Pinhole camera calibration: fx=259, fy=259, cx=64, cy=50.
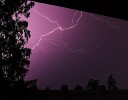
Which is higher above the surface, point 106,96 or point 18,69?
point 18,69

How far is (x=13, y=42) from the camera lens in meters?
Result: 21.5

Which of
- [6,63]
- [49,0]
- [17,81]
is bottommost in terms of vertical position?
[49,0]

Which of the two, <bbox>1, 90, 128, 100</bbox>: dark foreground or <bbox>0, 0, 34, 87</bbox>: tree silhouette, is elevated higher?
<bbox>0, 0, 34, 87</bbox>: tree silhouette

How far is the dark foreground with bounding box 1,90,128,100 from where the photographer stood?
16.9 m

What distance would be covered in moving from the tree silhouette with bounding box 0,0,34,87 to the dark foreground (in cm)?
179

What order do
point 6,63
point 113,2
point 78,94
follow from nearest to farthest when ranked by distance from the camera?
point 113,2, point 78,94, point 6,63

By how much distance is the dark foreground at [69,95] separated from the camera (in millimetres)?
16922

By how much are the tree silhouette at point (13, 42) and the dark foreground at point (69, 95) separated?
70.5 inches

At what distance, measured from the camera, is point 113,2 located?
4.26 ft

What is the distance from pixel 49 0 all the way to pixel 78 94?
60.2ft

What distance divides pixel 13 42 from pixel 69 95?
676 cm

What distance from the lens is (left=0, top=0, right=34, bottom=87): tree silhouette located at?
20.5 m

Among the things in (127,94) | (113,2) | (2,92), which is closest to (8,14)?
(2,92)

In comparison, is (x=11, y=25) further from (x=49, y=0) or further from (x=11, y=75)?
(x=49, y=0)
